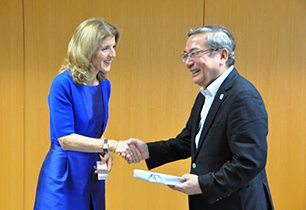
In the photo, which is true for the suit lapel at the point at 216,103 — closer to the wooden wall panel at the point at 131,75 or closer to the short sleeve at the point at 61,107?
the short sleeve at the point at 61,107

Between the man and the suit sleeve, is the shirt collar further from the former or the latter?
the suit sleeve

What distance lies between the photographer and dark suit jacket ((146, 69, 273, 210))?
1.48m

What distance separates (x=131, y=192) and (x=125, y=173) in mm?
238

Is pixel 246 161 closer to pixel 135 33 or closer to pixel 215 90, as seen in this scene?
pixel 215 90

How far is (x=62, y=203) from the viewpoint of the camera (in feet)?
6.26

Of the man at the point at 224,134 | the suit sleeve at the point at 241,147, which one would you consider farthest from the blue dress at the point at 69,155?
the suit sleeve at the point at 241,147

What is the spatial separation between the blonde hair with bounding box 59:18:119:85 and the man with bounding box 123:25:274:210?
1.99ft

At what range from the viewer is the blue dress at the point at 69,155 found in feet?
6.07

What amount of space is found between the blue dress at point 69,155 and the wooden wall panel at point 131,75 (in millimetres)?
1540

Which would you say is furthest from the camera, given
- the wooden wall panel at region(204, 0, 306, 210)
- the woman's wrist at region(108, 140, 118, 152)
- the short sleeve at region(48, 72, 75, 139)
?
the wooden wall panel at region(204, 0, 306, 210)

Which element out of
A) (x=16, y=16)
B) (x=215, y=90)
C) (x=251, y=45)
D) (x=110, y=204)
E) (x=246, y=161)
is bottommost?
(x=110, y=204)

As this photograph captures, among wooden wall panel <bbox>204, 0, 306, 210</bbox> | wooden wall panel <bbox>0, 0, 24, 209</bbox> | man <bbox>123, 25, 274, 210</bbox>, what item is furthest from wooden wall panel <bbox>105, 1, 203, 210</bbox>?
man <bbox>123, 25, 274, 210</bbox>

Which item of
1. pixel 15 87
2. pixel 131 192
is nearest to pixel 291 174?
pixel 131 192

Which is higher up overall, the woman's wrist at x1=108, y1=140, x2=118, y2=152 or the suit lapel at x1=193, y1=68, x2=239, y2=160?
the suit lapel at x1=193, y1=68, x2=239, y2=160
